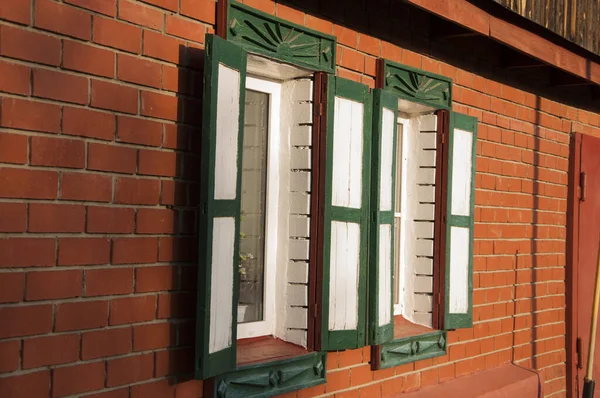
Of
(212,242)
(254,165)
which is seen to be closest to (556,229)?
(254,165)

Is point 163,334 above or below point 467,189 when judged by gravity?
below

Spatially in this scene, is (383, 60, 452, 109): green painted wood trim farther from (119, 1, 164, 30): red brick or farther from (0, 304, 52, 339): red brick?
(0, 304, 52, 339): red brick

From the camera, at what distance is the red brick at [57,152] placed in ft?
9.55

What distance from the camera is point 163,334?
3480 millimetres

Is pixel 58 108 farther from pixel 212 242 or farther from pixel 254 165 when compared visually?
pixel 254 165

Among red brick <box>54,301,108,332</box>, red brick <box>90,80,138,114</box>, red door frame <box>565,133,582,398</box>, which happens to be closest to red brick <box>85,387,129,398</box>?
red brick <box>54,301,108,332</box>

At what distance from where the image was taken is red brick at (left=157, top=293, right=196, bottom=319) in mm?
3479

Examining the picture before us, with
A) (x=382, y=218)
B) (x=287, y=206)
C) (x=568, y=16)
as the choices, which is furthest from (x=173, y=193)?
(x=568, y=16)

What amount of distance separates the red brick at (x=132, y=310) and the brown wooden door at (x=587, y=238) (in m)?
4.89

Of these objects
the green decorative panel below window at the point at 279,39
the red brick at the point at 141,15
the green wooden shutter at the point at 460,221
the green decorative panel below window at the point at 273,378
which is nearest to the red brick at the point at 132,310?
the green decorative panel below window at the point at 273,378

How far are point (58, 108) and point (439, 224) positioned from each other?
3.02 meters

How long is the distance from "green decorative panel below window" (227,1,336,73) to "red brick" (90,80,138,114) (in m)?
0.62

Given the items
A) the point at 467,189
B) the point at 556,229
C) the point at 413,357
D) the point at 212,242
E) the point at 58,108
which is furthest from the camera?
the point at 556,229

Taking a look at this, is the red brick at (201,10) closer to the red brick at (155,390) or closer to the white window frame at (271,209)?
the white window frame at (271,209)
